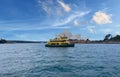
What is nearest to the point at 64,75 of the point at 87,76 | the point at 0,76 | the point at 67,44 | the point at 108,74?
the point at 87,76

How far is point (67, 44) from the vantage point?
406 feet

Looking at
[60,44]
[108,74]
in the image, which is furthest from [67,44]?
[108,74]

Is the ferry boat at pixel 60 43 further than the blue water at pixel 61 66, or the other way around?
the ferry boat at pixel 60 43

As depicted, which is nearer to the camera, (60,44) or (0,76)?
(0,76)

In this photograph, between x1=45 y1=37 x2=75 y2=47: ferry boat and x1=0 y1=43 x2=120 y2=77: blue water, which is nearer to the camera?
x1=0 y1=43 x2=120 y2=77: blue water

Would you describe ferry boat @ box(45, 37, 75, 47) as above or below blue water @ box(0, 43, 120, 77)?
above

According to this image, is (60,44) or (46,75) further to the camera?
(60,44)

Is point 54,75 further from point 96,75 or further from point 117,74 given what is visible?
point 117,74

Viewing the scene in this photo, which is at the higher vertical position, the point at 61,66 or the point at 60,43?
the point at 60,43

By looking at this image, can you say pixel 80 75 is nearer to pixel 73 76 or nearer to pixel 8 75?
pixel 73 76

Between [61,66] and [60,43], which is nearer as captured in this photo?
[61,66]

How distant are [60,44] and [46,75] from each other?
322ft

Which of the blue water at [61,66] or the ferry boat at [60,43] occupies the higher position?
the ferry boat at [60,43]

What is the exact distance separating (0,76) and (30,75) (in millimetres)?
3584
